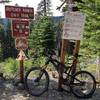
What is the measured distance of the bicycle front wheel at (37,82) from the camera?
345 inches

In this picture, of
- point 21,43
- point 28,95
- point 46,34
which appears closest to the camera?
point 28,95

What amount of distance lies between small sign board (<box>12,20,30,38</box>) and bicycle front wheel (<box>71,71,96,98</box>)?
1663 millimetres

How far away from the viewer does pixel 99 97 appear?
889 centimetres

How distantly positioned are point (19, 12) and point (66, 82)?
2.09 meters

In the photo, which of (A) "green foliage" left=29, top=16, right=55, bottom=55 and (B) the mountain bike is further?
(A) "green foliage" left=29, top=16, right=55, bottom=55

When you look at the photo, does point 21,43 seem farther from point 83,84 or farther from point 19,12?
point 83,84

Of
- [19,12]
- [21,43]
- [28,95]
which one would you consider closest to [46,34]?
[21,43]

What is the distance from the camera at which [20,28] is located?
8930 millimetres

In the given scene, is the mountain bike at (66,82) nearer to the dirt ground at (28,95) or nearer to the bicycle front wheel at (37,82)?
the bicycle front wheel at (37,82)

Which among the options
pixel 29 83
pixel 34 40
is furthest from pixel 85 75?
pixel 34 40

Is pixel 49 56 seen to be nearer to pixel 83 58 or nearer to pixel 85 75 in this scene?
pixel 85 75

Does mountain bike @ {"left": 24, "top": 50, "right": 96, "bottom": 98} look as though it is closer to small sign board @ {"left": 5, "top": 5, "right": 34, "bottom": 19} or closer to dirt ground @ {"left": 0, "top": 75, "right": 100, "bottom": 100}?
dirt ground @ {"left": 0, "top": 75, "right": 100, "bottom": 100}

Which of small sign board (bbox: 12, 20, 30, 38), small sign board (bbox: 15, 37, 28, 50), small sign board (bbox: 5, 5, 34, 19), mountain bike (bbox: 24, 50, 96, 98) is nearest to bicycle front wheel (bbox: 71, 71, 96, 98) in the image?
mountain bike (bbox: 24, 50, 96, 98)

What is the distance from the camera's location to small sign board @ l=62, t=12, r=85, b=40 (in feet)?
28.6
